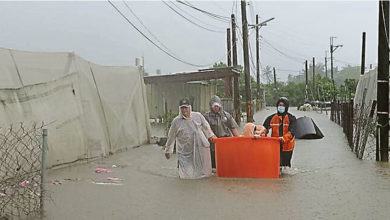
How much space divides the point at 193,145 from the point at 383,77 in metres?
4.58

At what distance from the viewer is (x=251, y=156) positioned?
8.66m

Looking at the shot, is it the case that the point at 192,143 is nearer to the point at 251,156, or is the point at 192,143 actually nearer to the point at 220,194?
the point at 251,156

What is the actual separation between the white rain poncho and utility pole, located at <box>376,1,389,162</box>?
4051mm

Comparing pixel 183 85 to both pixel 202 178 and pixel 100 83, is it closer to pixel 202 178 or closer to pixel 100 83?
pixel 100 83

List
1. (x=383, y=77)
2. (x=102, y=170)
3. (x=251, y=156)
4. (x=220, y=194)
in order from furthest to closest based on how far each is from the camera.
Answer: (x=383, y=77) < (x=102, y=170) < (x=251, y=156) < (x=220, y=194)

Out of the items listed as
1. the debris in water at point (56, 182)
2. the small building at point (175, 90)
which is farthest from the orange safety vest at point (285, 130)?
the small building at point (175, 90)

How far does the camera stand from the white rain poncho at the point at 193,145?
9141 mm

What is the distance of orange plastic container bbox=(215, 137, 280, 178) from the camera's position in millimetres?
8625

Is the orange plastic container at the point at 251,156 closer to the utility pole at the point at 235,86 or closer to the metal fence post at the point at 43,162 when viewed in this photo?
the metal fence post at the point at 43,162

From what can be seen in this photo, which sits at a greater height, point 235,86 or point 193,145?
point 235,86

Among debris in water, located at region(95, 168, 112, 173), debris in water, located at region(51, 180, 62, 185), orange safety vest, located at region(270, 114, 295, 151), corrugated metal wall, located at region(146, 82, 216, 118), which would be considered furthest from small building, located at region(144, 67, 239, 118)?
debris in water, located at region(51, 180, 62, 185)

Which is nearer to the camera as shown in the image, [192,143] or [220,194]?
[220,194]

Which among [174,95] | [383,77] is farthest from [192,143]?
[174,95]

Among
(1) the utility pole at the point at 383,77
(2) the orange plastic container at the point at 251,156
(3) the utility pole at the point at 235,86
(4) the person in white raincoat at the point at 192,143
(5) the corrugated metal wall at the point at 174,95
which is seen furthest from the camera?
(5) the corrugated metal wall at the point at 174,95
